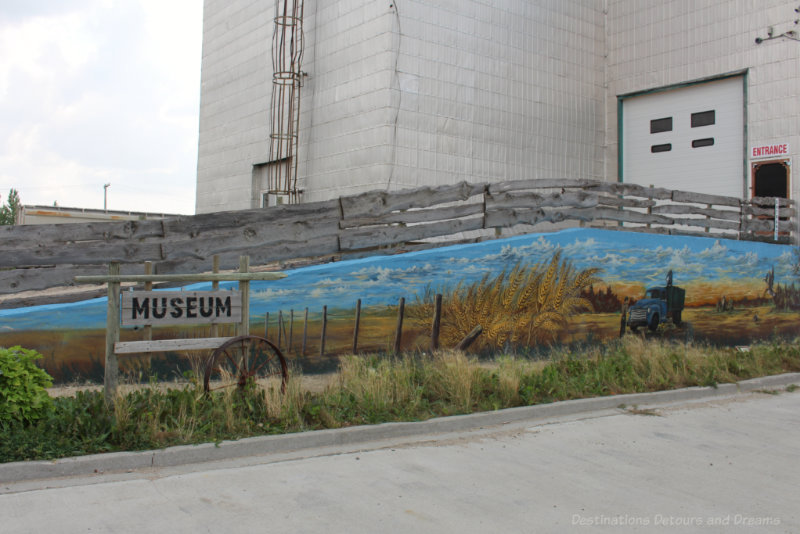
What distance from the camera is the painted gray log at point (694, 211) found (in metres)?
15.7

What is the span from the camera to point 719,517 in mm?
5422

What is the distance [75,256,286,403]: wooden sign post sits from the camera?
292 inches

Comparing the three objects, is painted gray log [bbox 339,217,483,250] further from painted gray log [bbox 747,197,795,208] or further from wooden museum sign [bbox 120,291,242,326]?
painted gray log [bbox 747,197,795,208]

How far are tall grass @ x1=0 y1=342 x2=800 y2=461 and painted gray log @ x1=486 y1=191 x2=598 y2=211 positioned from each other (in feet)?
9.69

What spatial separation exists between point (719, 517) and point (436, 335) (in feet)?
21.8

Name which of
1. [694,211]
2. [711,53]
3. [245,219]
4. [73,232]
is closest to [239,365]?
[245,219]

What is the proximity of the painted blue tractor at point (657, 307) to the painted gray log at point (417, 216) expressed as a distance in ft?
14.1

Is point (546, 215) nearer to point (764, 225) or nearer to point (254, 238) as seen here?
point (254, 238)

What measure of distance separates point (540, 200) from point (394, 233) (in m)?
3.19

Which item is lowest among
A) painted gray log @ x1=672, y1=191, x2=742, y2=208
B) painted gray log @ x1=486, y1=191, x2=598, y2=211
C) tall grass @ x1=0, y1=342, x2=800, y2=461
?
tall grass @ x1=0, y1=342, x2=800, y2=461

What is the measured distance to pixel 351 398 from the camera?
821cm

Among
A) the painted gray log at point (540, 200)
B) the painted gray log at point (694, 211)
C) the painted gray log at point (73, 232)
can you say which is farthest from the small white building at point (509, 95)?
the painted gray log at point (73, 232)

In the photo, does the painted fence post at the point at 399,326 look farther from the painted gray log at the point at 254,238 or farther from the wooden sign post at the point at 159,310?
the wooden sign post at the point at 159,310

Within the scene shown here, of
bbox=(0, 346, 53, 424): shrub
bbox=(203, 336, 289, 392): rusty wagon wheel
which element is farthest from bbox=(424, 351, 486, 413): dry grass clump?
bbox=(0, 346, 53, 424): shrub
